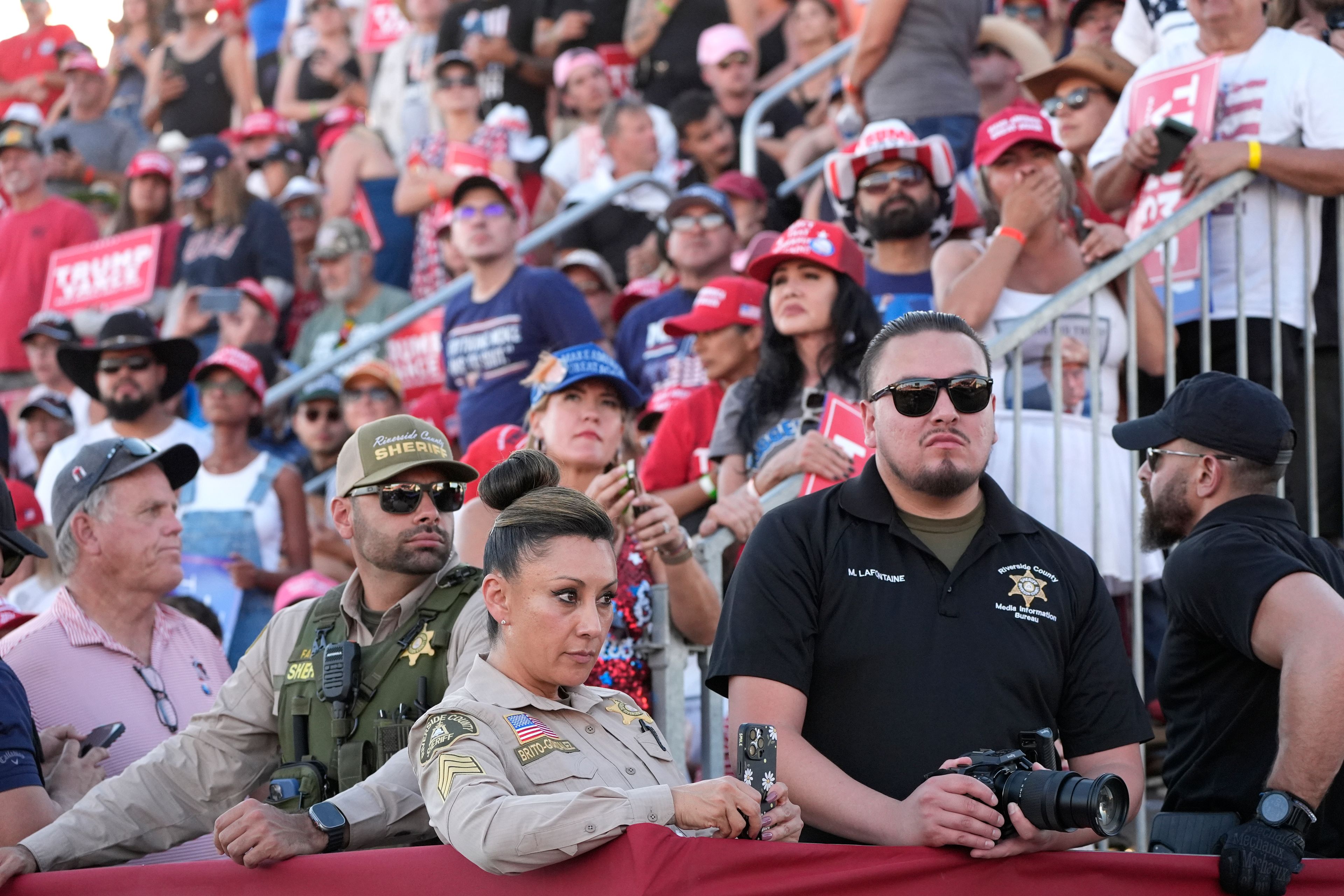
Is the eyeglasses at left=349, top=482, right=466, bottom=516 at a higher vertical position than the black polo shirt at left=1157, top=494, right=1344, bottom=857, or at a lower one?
higher

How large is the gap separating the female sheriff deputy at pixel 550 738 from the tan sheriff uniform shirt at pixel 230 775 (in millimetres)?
294

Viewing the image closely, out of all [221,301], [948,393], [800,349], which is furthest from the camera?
[221,301]

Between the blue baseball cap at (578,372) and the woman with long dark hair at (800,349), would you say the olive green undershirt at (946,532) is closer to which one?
the blue baseball cap at (578,372)

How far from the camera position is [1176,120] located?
586cm

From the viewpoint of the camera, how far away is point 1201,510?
418 centimetres

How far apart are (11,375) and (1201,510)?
366 inches

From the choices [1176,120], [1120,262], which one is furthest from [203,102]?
[1120,262]

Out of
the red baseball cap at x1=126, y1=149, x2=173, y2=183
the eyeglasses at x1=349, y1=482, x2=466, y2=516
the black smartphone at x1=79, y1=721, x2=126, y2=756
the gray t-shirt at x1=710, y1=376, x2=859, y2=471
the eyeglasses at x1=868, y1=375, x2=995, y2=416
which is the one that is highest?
the red baseball cap at x1=126, y1=149, x2=173, y2=183

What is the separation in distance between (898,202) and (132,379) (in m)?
4.32

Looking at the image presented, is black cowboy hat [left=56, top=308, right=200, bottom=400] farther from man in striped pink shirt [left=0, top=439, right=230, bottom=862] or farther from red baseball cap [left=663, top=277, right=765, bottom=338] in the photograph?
man in striped pink shirt [left=0, top=439, right=230, bottom=862]

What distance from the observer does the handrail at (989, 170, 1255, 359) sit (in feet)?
17.3

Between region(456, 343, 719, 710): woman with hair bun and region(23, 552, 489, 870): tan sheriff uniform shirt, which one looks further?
region(456, 343, 719, 710): woman with hair bun

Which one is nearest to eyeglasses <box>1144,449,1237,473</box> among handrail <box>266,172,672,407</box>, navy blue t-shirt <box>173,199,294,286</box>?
handrail <box>266,172,672,407</box>

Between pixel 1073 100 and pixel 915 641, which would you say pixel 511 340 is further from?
pixel 915 641
